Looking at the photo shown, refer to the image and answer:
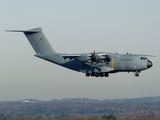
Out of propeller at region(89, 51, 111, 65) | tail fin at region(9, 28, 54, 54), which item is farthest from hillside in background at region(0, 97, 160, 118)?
propeller at region(89, 51, 111, 65)

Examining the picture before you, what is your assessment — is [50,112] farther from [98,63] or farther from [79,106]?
[98,63]

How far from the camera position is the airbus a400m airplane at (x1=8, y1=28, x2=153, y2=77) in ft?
156

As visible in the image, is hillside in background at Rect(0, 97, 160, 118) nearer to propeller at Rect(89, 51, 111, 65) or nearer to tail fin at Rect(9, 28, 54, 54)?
tail fin at Rect(9, 28, 54, 54)

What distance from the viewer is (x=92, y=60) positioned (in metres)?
47.9

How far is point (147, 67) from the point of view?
1864 inches

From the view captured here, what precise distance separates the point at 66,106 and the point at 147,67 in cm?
13027

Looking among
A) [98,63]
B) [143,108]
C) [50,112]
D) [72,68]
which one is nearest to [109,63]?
Answer: [98,63]

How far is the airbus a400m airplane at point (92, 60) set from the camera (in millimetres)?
47469

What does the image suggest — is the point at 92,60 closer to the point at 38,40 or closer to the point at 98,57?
the point at 98,57

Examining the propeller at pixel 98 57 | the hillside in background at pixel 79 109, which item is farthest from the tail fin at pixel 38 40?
the hillside in background at pixel 79 109

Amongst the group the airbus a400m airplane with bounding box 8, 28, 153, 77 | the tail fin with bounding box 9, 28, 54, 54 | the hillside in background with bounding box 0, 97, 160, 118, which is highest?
the hillside in background with bounding box 0, 97, 160, 118

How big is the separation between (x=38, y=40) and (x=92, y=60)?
664cm

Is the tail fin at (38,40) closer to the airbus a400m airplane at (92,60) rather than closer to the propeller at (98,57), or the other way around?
the airbus a400m airplane at (92,60)

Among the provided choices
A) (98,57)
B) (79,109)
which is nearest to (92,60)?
(98,57)
